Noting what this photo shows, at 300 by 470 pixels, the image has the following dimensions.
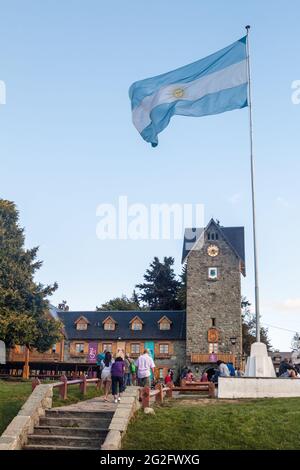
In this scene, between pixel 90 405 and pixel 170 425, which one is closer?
pixel 170 425

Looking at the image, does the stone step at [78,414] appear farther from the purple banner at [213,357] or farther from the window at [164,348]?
the window at [164,348]

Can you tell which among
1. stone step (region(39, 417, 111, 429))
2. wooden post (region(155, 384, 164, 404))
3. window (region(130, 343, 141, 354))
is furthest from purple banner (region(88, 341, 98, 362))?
stone step (region(39, 417, 111, 429))

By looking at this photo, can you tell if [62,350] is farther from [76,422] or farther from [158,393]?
[76,422]

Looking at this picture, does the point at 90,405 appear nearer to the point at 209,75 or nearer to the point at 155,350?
the point at 209,75

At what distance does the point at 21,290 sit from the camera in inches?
1660

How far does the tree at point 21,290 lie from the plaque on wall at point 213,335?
2731 cm

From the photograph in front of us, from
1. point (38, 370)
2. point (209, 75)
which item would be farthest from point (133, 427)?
point (38, 370)

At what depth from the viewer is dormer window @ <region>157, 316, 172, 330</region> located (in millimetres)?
71119

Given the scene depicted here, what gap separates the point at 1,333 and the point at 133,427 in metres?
25.3

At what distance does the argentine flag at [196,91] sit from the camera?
22.2 meters

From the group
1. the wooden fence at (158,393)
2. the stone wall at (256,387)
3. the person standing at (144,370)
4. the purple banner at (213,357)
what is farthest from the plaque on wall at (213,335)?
the person standing at (144,370)

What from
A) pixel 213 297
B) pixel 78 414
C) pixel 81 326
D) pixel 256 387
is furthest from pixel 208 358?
pixel 78 414

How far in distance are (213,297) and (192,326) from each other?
4.13m

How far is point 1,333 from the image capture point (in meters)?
38.2
